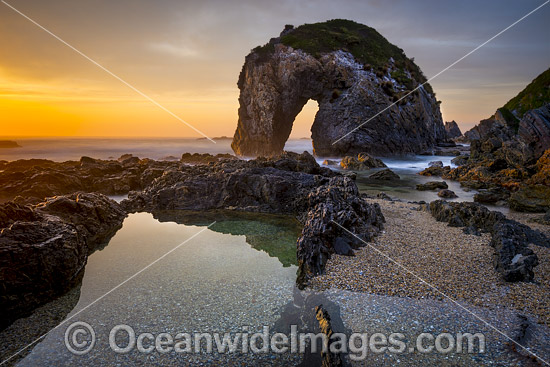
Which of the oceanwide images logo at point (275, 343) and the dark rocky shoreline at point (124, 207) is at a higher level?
the dark rocky shoreline at point (124, 207)

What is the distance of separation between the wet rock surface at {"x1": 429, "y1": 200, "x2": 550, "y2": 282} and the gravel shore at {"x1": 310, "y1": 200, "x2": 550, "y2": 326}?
314 mm

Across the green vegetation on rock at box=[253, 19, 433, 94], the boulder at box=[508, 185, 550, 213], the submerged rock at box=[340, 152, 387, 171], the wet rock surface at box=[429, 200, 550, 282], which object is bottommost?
the wet rock surface at box=[429, 200, 550, 282]

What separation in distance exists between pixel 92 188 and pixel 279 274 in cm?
2200

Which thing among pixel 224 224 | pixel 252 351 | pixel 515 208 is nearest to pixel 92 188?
pixel 224 224

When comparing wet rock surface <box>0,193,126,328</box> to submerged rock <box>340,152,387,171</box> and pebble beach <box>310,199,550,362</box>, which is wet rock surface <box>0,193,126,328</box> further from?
submerged rock <box>340,152,387,171</box>

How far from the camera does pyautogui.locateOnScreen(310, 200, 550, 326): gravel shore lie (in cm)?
836

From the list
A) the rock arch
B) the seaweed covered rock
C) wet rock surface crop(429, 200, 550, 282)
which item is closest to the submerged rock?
the rock arch

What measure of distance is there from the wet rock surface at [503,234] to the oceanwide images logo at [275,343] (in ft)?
12.9

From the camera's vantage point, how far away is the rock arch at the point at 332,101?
55.5 metres

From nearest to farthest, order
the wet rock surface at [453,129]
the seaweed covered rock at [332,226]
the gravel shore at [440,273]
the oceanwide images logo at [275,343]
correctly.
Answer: the oceanwide images logo at [275,343] < the gravel shore at [440,273] < the seaweed covered rock at [332,226] < the wet rock surface at [453,129]

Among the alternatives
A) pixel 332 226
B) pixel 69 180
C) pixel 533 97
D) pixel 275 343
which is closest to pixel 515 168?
pixel 332 226

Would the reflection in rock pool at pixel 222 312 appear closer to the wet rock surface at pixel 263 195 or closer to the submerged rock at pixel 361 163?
the wet rock surface at pixel 263 195

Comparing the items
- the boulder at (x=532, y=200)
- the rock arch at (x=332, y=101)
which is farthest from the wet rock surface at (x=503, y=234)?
the rock arch at (x=332, y=101)
